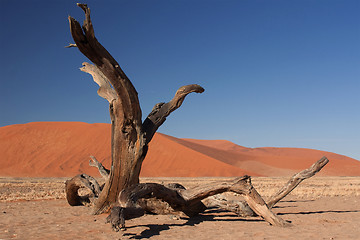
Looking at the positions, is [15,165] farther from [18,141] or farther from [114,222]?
[114,222]

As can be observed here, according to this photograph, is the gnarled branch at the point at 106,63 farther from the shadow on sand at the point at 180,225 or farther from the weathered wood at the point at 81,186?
the weathered wood at the point at 81,186

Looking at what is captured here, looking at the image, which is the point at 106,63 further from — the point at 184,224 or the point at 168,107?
the point at 184,224

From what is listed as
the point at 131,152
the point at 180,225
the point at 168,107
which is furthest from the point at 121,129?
the point at 180,225

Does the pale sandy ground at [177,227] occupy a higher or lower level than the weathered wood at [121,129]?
lower

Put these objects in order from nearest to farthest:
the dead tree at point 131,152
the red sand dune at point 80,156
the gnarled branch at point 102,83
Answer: the dead tree at point 131,152 → the gnarled branch at point 102,83 → the red sand dune at point 80,156

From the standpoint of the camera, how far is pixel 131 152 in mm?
7965

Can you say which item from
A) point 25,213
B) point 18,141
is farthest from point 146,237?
point 18,141

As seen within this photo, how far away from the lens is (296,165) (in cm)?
7612

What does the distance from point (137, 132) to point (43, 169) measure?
4467cm

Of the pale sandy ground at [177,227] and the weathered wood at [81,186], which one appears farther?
the weathered wood at [81,186]

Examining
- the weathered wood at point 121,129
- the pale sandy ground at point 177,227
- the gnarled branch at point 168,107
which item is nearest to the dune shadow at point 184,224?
the pale sandy ground at point 177,227

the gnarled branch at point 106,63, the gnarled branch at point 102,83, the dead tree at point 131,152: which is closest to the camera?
the gnarled branch at point 106,63

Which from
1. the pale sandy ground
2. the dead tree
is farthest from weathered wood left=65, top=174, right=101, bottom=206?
the pale sandy ground

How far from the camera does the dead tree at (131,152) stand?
659 cm
